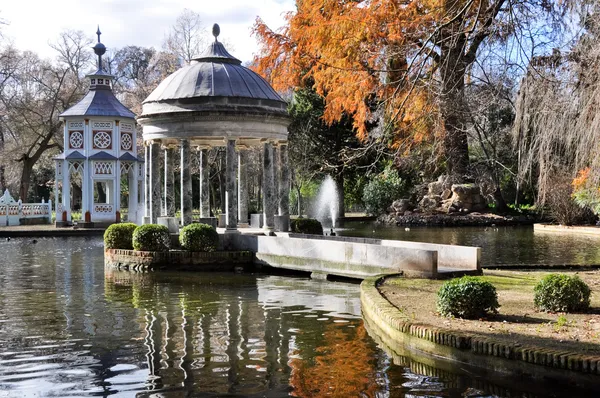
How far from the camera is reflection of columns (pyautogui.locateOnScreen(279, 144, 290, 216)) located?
2352 centimetres

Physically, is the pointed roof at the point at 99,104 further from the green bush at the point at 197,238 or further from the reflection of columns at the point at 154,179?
the green bush at the point at 197,238

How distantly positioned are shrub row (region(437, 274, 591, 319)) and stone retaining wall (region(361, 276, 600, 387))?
71 cm

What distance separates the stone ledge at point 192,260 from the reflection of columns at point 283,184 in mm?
3658

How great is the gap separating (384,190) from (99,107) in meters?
17.8

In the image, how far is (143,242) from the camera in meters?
20.3

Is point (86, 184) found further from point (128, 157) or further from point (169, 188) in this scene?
point (169, 188)

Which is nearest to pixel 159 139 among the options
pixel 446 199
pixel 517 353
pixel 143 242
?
pixel 143 242

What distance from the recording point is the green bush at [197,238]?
65.9 feet

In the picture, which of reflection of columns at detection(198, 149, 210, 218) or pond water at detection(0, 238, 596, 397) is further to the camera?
reflection of columns at detection(198, 149, 210, 218)

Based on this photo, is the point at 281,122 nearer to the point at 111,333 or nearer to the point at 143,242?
the point at 143,242

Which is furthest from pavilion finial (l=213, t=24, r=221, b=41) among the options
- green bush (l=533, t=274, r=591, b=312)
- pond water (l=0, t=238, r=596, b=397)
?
green bush (l=533, t=274, r=591, b=312)

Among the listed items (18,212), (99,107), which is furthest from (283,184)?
(18,212)

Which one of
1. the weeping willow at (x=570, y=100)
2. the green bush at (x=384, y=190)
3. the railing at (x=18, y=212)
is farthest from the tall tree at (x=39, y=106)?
the weeping willow at (x=570, y=100)

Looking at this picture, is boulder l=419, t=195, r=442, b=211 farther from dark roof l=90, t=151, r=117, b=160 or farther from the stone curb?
the stone curb
